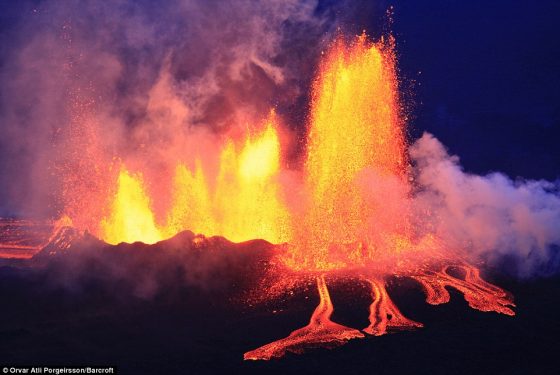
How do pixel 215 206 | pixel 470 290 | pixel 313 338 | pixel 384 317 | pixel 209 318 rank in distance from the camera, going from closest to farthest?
1. pixel 313 338
2. pixel 384 317
3. pixel 209 318
4. pixel 470 290
5. pixel 215 206

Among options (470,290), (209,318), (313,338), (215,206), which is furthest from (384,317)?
(215,206)

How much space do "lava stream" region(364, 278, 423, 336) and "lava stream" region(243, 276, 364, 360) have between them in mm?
1064

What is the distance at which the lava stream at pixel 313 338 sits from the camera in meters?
19.2

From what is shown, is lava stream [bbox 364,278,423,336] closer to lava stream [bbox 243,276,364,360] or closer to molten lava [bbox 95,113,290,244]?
lava stream [bbox 243,276,364,360]

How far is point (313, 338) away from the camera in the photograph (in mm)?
20484

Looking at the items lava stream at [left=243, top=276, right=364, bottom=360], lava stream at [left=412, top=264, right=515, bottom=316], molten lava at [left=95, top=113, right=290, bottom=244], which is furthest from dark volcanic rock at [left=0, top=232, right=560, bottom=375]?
molten lava at [left=95, top=113, right=290, bottom=244]

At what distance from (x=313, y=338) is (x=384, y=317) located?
4.16m

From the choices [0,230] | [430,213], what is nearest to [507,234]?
[430,213]

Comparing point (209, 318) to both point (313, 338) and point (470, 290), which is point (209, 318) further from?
point (470, 290)

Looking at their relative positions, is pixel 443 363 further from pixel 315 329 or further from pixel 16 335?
pixel 16 335

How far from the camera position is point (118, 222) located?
3972 centimetres

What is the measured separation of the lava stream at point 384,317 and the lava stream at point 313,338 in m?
1.06

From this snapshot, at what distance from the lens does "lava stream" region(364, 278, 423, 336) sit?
21453 millimetres

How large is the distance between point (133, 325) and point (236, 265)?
821 cm
